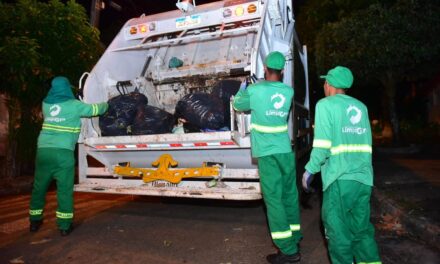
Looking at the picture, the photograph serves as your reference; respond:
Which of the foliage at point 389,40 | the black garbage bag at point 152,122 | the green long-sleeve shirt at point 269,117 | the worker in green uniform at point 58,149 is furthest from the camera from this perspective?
the foliage at point 389,40

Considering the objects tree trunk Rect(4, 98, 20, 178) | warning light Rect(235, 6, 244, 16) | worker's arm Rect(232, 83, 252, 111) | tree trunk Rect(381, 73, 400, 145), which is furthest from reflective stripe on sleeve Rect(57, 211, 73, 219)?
tree trunk Rect(381, 73, 400, 145)

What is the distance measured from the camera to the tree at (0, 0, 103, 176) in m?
6.14

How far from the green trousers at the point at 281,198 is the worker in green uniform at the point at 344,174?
499 mm

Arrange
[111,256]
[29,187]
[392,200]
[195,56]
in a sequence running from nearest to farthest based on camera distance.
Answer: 1. [111,256]
2. [392,200]
3. [195,56]
4. [29,187]

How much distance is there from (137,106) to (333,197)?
2757mm

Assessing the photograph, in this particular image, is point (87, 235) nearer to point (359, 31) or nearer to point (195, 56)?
point (195, 56)

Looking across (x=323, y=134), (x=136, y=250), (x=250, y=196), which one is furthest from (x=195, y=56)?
(x=323, y=134)

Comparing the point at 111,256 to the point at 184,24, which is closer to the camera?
the point at 111,256

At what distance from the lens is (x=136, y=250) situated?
3.45 metres

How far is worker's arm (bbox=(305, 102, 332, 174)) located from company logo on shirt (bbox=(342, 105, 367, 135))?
0.11 metres

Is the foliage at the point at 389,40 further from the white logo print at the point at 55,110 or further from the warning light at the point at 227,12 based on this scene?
the white logo print at the point at 55,110

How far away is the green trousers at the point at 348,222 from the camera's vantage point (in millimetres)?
2475

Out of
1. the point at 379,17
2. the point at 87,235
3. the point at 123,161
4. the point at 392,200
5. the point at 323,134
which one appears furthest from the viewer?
the point at 379,17

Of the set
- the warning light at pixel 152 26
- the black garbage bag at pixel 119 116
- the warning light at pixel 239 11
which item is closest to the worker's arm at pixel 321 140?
the warning light at pixel 239 11
